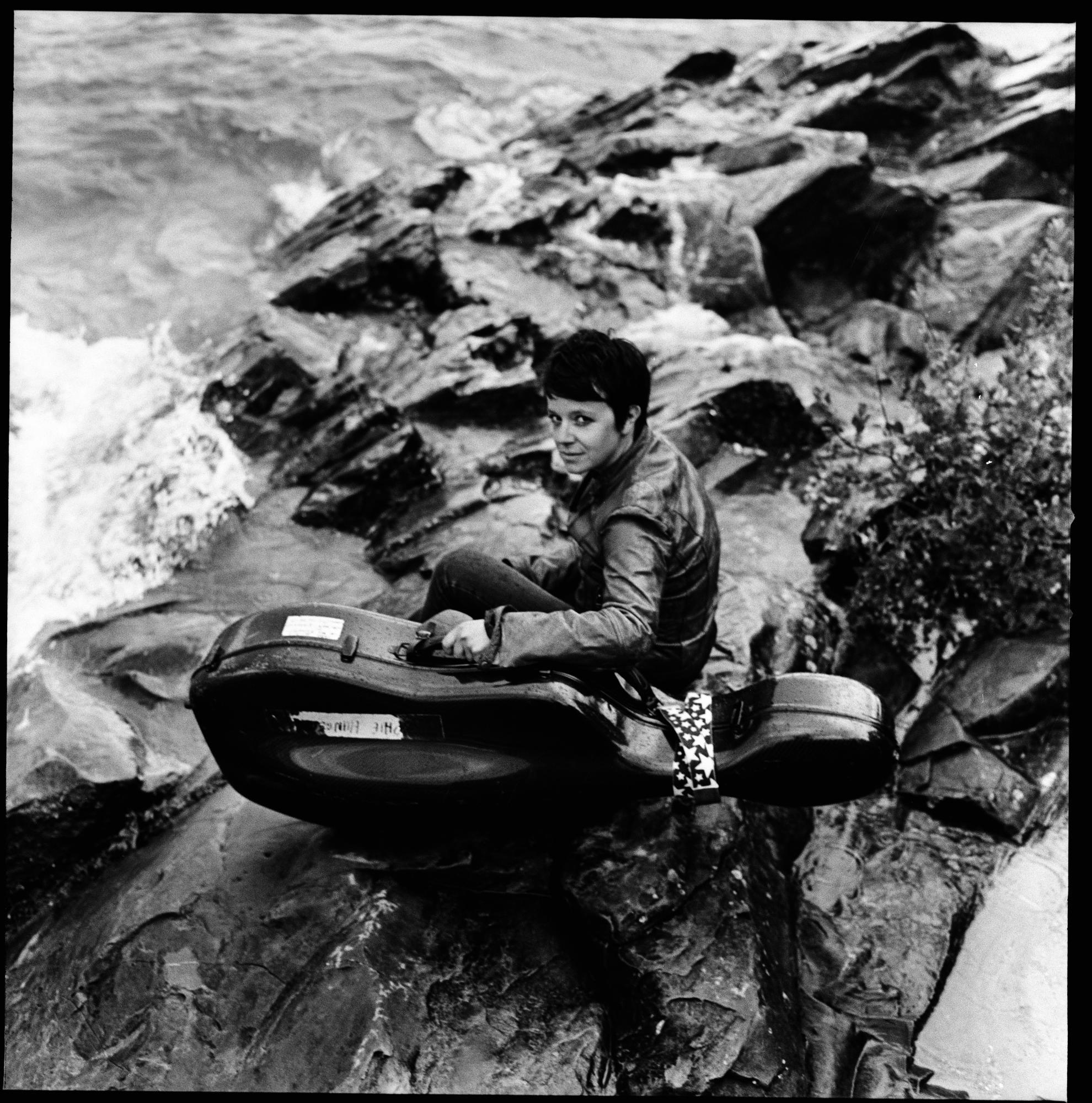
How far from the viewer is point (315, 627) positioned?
335 centimetres

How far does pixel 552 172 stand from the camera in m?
10.4

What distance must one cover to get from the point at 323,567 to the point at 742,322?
4067mm

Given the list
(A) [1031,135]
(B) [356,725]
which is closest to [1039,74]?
(A) [1031,135]

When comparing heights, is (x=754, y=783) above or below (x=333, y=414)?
above

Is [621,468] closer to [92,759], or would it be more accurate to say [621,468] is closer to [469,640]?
[469,640]

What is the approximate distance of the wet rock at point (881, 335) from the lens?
791cm

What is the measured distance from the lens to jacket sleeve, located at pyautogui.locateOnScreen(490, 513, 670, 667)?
319cm

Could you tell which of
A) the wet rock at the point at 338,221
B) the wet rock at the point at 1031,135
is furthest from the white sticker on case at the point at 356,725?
the wet rock at the point at 1031,135

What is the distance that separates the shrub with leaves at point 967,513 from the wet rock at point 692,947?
1.75 metres

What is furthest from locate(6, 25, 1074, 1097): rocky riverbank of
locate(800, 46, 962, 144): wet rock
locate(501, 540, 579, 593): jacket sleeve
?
locate(800, 46, 962, 144): wet rock

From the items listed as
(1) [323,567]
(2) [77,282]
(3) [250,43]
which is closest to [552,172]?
(2) [77,282]

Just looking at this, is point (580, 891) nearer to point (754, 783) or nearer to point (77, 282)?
point (754, 783)

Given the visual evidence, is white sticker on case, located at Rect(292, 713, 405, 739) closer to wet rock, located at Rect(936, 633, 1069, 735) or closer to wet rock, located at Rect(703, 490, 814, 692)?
wet rock, located at Rect(703, 490, 814, 692)

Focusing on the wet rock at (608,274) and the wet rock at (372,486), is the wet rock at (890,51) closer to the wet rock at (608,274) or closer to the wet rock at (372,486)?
the wet rock at (608,274)
